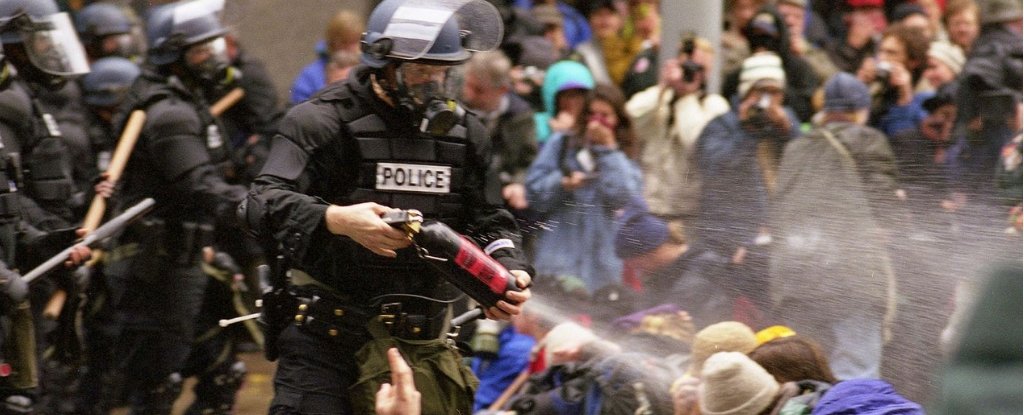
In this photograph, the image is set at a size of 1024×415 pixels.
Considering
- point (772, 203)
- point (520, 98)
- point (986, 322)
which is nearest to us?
point (986, 322)

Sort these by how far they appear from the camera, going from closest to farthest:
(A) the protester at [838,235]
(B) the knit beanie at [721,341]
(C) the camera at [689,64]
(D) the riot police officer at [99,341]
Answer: (B) the knit beanie at [721,341]
(A) the protester at [838,235]
(D) the riot police officer at [99,341]
(C) the camera at [689,64]

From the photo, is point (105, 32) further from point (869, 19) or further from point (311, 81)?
→ point (869, 19)

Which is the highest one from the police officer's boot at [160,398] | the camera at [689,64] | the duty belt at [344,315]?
the duty belt at [344,315]

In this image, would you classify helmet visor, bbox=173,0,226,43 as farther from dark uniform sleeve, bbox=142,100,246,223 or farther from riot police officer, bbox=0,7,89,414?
riot police officer, bbox=0,7,89,414

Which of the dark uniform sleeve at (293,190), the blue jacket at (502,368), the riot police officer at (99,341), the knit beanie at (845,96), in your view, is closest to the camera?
the dark uniform sleeve at (293,190)

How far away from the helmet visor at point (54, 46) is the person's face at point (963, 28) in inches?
198

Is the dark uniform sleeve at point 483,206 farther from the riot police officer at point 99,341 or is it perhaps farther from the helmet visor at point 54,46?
the riot police officer at point 99,341

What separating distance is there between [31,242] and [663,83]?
10.6 ft

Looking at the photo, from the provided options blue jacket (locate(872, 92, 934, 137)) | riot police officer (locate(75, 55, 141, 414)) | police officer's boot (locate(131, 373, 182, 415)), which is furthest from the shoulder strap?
riot police officer (locate(75, 55, 141, 414))

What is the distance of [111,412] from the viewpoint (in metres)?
7.46

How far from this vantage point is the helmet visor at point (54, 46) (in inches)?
251

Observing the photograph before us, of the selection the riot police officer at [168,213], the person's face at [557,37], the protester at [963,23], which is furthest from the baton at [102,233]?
the protester at [963,23]

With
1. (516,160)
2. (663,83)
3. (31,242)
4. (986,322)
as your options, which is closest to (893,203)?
(663,83)

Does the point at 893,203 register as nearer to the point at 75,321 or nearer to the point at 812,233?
the point at 812,233
